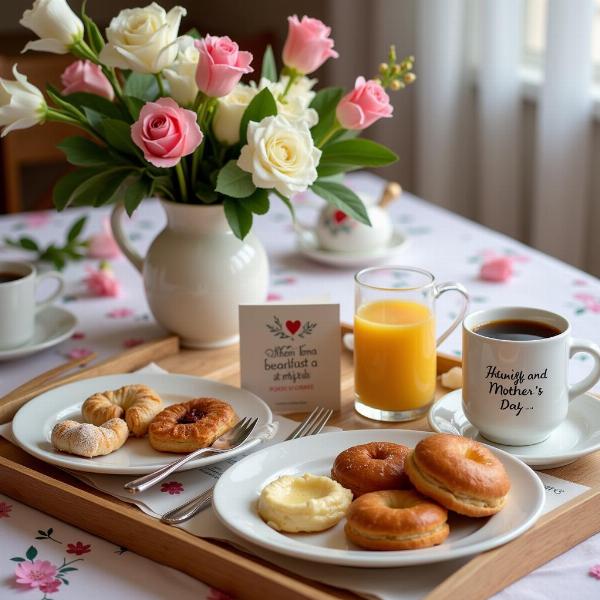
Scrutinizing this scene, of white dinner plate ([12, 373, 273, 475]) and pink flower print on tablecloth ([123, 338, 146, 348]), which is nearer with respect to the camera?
white dinner plate ([12, 373, 273, 475])

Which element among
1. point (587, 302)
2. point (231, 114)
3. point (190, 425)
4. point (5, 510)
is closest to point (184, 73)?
point (231, 114)

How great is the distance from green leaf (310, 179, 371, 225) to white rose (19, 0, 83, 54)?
364mm

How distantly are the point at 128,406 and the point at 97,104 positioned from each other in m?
0.45

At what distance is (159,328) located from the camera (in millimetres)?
1462

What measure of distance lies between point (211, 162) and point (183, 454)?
0.45 m

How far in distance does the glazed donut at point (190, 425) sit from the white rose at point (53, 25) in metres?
0.49

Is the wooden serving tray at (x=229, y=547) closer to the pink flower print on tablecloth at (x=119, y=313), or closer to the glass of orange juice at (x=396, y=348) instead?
the glass of orange juice at (x=396, y=348)

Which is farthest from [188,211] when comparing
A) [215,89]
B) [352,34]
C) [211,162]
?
[352,34]

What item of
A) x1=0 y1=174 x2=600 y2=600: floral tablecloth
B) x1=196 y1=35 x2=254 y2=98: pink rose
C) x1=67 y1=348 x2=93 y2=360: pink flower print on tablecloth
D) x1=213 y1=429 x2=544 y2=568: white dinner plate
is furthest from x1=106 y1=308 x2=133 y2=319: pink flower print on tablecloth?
x1=213 y1=429 x2=544 y2=568: white dinner plate

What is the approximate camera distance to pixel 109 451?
100 centimetres

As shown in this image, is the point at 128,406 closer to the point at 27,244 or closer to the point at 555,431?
the point at 555,431

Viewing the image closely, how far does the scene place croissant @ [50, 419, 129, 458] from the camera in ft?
3.24

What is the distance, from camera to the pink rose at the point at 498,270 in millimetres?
1599

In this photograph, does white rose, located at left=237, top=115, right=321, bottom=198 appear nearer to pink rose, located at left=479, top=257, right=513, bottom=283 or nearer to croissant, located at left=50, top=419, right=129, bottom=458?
croissant, located at left=50, top=419, right=129, bottom=458
